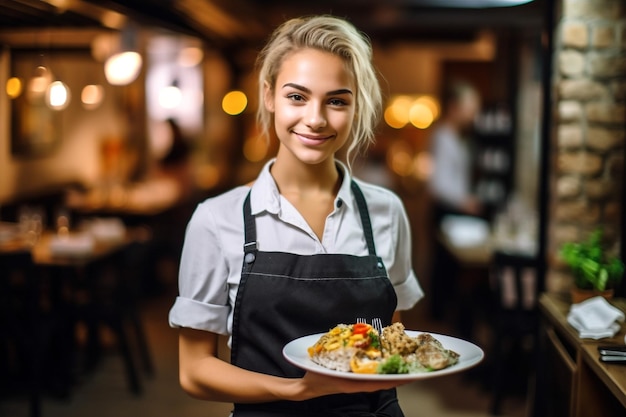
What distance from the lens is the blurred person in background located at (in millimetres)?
7902

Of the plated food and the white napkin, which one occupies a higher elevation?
the plated food

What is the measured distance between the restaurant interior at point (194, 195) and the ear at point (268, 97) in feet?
0.60

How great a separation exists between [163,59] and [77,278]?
591 centimetres

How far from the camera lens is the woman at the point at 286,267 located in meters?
1.90

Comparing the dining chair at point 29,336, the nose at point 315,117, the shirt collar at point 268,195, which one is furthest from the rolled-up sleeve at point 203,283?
the dining chair at point 29,336

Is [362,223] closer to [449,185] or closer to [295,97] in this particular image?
[295,97]

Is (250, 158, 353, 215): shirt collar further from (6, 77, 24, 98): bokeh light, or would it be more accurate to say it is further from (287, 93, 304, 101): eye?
(6, 77, 24, 98): bokeh light

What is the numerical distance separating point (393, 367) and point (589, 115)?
281 cm

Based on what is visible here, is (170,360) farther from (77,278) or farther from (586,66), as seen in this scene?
(586,66)

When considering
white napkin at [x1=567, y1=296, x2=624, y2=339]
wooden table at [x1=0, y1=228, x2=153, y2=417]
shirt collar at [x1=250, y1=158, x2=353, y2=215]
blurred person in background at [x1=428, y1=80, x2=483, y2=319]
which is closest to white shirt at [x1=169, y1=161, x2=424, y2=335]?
shirt collar at [x1=250, y1=158, x2=353, y2=215]

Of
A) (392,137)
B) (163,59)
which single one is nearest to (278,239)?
(163,59)

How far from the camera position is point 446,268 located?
7.96 meters

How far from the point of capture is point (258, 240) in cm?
197

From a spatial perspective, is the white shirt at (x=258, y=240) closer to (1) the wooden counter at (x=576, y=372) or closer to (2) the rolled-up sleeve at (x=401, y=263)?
(2) the rolled-up sleeve at (x=401, y=263)
